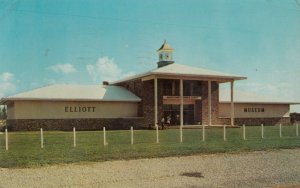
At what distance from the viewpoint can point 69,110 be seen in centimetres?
3653

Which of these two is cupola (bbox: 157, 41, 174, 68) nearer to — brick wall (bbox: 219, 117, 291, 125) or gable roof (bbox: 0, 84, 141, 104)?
gable roof (bbox: 0, 84, 141, 104)

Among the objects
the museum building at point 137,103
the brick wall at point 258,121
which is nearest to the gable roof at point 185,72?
the museum building at point 137,103

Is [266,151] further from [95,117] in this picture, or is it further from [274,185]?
[95,117]

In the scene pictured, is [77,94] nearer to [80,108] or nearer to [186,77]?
[80,108]

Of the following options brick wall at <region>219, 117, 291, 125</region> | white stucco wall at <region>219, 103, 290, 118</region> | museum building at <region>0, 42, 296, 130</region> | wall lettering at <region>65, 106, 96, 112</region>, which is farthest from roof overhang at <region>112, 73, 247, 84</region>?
wall lettering at <region>65, 106, 96, 112</region>

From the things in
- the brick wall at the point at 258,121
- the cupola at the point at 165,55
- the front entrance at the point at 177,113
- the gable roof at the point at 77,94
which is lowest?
the brick wall at the point at 258,121

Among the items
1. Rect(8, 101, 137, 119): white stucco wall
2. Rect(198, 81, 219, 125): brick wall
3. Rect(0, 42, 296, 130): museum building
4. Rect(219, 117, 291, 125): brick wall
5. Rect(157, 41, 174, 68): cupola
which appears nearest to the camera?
Rect(8, 101, 137, 119): white stucco wall

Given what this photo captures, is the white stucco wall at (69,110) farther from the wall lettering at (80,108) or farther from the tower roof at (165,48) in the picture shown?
the tower roof at (165,48)

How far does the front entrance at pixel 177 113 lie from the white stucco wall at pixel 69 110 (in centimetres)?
307

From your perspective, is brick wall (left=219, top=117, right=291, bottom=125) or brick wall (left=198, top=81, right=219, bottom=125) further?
brick wall (left=219, top=117, right=291, bottom=125)

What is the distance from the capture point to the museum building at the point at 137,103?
35.4m

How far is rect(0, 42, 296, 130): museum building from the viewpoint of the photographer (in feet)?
116

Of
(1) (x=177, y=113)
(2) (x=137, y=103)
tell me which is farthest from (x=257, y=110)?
(2) (x=137, y=103)

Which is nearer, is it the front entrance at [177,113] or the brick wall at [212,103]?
the front entrance at [177,113]
